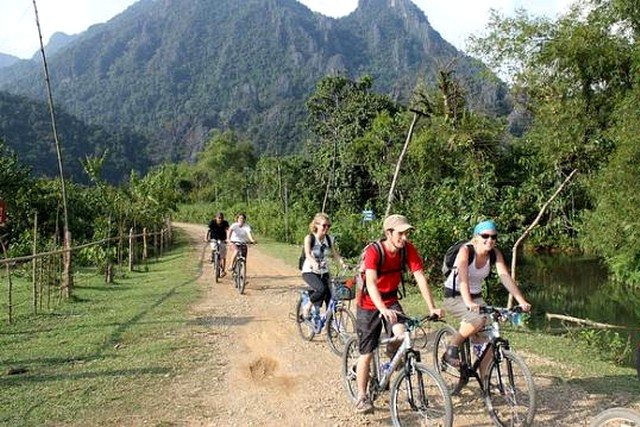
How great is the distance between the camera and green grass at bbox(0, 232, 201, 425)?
5.56 metres

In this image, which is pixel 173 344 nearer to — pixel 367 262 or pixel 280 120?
Result: pixel 367 262

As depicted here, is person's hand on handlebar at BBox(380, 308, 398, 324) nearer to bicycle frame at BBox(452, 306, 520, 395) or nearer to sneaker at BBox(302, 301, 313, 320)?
bicycle frame at BBox(452, 306, 520, 395)

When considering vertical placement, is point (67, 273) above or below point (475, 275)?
below

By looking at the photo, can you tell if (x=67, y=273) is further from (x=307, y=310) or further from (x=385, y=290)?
(x=385, y=290)

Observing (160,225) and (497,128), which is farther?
(160,225)

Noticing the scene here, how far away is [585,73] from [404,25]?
177 m

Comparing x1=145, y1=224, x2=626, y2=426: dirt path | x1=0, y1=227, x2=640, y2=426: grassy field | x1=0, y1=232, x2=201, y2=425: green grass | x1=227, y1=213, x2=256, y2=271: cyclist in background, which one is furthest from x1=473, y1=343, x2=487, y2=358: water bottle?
x1=227, y1=213, x2=256, y2=271: cyclist in background

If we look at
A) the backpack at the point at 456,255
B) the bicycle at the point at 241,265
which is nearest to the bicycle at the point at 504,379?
the backpack at the point at 456,255

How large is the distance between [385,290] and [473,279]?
0.84 m

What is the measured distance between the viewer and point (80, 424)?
512 cm

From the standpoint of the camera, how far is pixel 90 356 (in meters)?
7.23

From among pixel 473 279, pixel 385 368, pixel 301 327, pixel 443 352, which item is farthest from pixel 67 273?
pixel 473 279

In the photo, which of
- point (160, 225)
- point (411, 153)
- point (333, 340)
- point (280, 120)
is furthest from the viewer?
point (280, 120)

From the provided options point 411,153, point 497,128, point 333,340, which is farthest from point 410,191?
point 333,340
